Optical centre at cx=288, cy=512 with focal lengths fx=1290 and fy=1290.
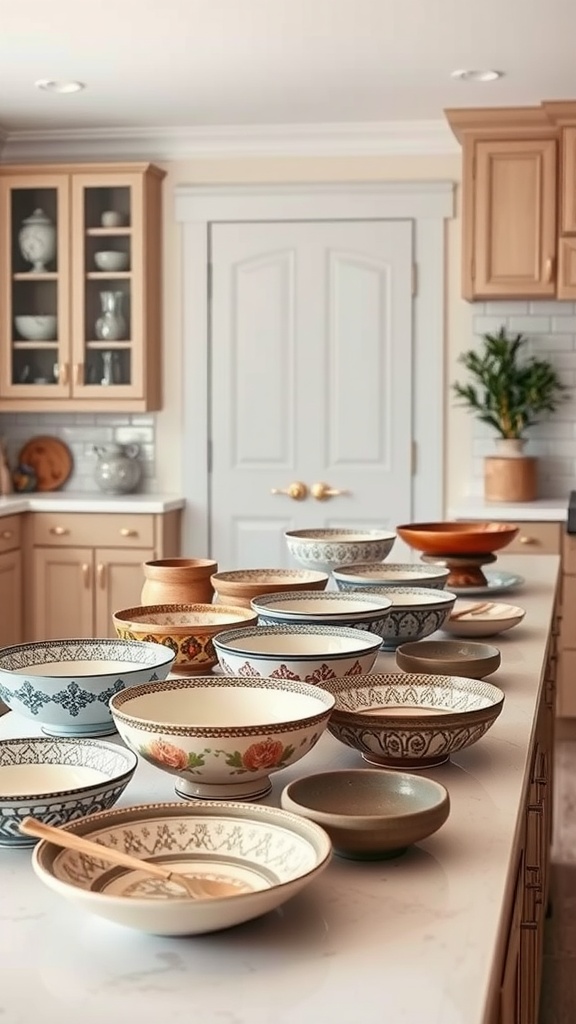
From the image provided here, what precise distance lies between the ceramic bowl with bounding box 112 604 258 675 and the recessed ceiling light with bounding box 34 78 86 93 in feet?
11.5

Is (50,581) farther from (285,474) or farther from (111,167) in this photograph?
(111,167)

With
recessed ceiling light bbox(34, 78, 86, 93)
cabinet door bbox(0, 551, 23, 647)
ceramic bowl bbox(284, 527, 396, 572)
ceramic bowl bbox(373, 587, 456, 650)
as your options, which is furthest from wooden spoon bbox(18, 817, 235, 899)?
cabinet door bbox(0, 551, 23, 647)

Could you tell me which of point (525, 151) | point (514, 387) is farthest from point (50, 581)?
point (525, 151)

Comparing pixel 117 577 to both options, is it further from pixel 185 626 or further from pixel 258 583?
pixel 185 626

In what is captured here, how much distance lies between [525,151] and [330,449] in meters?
1.50

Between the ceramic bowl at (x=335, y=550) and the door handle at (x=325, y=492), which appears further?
the door handle at (x=325, y=492)

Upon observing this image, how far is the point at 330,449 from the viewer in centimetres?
574

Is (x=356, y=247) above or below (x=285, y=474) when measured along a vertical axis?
above

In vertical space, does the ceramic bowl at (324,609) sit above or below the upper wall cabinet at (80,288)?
below

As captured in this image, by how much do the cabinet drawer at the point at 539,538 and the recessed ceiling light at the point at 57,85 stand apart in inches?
94.8

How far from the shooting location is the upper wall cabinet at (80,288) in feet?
18.6

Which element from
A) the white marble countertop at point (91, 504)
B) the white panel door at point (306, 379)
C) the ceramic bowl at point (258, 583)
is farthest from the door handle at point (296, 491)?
the ceramic bowl at point (258, 583)

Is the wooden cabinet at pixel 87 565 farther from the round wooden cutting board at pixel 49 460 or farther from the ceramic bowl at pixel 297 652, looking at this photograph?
the ceramic bowl at pixel 297 652

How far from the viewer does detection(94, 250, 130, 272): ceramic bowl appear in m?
5.70
